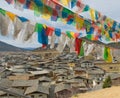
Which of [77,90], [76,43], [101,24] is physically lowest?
[77,90]

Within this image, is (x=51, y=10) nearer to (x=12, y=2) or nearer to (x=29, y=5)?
(x=29, y=5)

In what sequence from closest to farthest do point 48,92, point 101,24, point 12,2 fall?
point 12,2 < point 101,24 < point 48,92

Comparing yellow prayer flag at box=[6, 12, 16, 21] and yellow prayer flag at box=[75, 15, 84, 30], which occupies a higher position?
yellow prayer flag at box=[75, 15, 84, 30]

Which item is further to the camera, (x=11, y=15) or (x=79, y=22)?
(x=79, y=22)

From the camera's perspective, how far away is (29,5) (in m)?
11.3

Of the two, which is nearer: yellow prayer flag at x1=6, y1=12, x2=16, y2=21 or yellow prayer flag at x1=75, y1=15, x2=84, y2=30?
yellow prayer flag at x1=6, y1=12, x2=16, y2=21

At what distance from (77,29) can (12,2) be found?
3.96 m

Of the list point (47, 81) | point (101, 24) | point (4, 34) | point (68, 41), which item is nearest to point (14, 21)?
point (4, 34)

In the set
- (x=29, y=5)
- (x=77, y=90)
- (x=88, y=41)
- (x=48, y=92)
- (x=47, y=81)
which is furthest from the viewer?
(x=47, y=81)

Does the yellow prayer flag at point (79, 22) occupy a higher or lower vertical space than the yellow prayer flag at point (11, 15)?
higher

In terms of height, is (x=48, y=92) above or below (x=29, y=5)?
below

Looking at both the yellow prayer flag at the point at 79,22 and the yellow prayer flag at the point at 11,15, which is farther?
the yellow prayer flag at the point at 79,22

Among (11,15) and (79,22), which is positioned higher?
(79,22)

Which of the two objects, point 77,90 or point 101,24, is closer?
point 101,24
